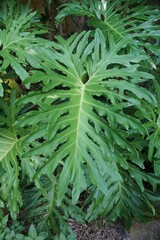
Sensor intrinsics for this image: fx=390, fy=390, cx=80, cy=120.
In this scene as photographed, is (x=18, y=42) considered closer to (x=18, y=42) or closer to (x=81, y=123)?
(x=18, y=42)

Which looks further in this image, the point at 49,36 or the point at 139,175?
the point at 49,36

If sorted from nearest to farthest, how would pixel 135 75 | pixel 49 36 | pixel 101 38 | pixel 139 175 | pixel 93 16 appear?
1. pixel 135 75
2. pixel 101 38
3. pixel 139 175
4. pixel 93 16
5. pixel 49 36

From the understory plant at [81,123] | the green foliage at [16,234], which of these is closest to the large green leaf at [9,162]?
the understory plant at [81,123]

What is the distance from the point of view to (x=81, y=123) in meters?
1.56

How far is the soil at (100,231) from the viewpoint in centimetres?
222

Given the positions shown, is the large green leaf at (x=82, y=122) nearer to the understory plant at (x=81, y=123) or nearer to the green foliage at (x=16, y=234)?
the understory plant at (x=81, y=123)

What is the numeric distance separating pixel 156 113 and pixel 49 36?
1.03 metres

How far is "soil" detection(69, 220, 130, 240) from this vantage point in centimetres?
222

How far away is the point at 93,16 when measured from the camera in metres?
2.08

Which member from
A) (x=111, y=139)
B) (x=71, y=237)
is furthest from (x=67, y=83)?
(x=71, y=237)

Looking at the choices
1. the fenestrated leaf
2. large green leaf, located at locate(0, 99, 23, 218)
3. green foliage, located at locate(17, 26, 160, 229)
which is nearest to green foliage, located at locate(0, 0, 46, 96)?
the fenestrated leaf

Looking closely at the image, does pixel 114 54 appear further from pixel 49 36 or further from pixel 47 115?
pixel 49 36

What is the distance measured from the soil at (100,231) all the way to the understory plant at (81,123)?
130 mm

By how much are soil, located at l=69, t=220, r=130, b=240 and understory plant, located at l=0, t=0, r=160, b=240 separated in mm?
130
